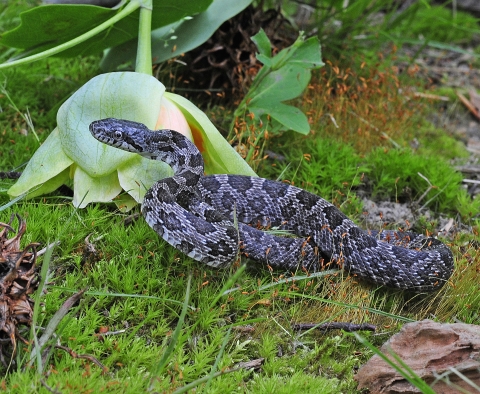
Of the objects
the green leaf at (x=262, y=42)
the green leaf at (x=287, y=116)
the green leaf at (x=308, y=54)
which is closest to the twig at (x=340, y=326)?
the green leaf at (x=287, y=116)

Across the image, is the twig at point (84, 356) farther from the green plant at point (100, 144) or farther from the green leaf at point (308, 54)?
the green leaf at point (308, 54)

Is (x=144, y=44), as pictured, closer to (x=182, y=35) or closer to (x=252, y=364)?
(x=182, y=35)

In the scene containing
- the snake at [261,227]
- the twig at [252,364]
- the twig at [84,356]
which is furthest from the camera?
the snake at [261,227]

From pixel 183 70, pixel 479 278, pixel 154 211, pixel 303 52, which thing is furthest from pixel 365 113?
pixel 154 211

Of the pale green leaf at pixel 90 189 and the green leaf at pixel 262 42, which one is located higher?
the green leaf at pixel 262 42

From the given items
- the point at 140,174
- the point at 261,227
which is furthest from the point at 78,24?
the point at 261,227

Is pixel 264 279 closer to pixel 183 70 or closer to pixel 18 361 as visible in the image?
pixel 18 361

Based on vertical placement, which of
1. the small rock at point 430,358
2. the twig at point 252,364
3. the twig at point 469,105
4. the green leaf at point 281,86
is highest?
the green leaf at point 281,86

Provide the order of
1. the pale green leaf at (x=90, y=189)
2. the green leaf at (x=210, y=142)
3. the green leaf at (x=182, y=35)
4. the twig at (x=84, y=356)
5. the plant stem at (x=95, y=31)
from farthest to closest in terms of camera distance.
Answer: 1. the green leaf at (x=182, y=35)
2. the plant stem at (x=95, y=31)
3. the green leaf at (x=210, y=142)
4. the pale green leaf at (x=90, y=189)
5. the twig at (x=84, y=356)
